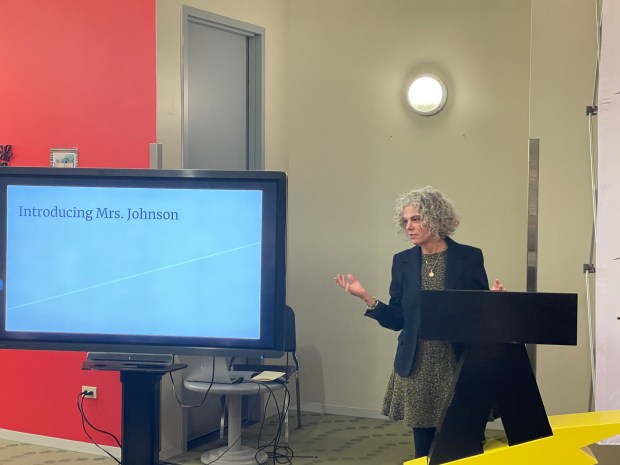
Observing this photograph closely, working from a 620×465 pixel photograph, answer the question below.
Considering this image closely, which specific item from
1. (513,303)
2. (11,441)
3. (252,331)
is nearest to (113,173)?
(252,331)

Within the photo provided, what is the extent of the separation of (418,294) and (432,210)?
1.23 ft

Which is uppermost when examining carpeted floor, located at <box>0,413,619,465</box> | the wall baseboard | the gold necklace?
the gold necklace

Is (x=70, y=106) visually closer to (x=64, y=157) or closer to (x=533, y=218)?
(x=64, y=157)

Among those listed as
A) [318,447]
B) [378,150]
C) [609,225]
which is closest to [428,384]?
[609,225]

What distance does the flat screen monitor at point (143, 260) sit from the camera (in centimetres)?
298

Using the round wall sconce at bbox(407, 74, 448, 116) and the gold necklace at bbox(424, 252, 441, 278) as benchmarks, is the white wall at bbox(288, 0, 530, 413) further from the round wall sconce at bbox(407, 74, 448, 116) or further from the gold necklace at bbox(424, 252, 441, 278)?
the gold necklace at bbox(424, 252, 441, 278)

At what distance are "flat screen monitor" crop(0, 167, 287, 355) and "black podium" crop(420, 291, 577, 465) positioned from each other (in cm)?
66

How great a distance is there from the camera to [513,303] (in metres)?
2.53

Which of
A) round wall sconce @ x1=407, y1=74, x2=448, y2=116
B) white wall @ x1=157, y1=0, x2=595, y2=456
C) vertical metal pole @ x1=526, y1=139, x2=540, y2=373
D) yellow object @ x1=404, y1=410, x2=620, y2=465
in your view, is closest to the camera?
yellow object @ x1=404, y1=410, x2=620, y2=465

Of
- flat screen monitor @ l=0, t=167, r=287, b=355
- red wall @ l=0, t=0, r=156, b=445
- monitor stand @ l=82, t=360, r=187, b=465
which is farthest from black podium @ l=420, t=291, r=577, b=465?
red wall @ l=0, t=0, r=156, b=445

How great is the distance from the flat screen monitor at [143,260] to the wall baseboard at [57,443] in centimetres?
205

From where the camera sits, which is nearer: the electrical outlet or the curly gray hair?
the curly gray hair

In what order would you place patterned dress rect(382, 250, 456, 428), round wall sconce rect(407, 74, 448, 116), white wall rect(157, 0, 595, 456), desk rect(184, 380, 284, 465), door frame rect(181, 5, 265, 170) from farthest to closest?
door frame rect(181, 5, 265, 170) → round wall sconce rect(407, 74, 448, 116) → white wall rect(157, 0, 595, 456) → desk rect(184, 380, 284, 465) → patterned dress rect(382, 250, 456, 428)

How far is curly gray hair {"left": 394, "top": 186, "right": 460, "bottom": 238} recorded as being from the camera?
3.82m
